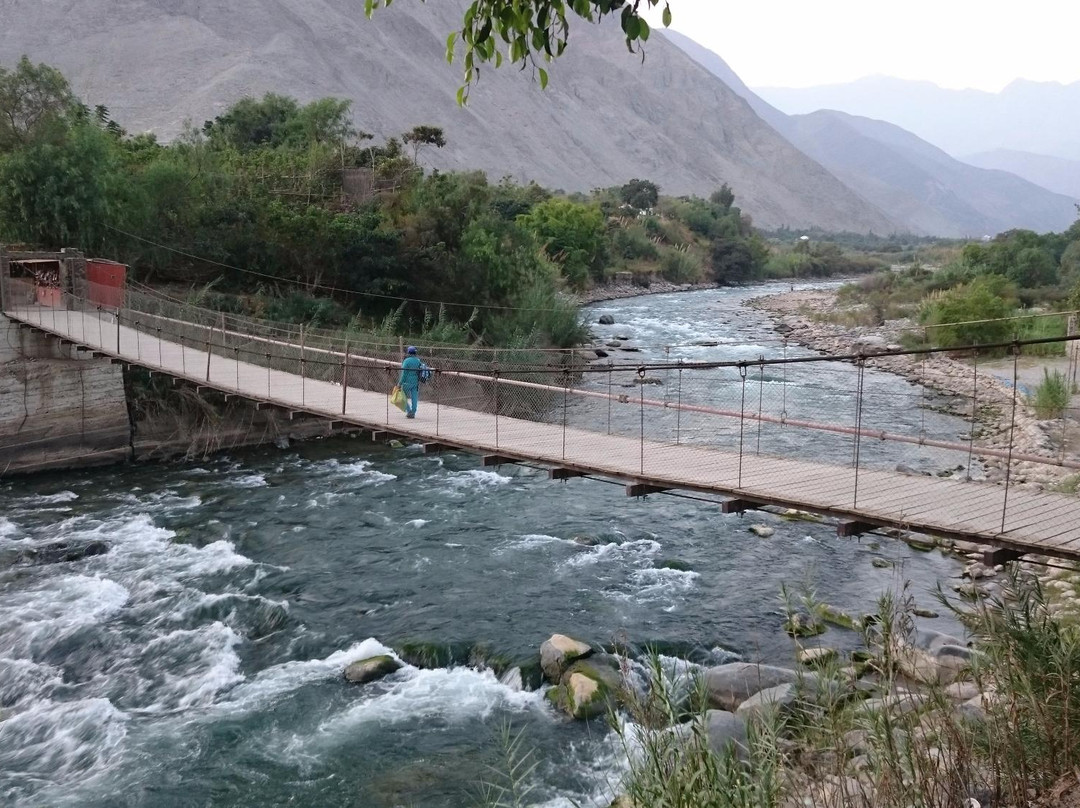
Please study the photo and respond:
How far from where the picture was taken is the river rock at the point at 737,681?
5.42 m

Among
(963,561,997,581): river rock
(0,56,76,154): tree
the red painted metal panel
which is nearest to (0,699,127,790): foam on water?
(963,561,997,581): river rock

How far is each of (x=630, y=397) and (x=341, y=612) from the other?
8.71ft

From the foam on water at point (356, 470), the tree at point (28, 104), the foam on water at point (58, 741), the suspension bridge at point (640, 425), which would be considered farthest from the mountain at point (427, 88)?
the foam on water at point (58, 741)

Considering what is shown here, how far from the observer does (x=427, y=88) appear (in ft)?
192

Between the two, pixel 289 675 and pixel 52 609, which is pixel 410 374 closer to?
pixel 289 675

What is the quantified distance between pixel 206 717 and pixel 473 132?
57.7 m

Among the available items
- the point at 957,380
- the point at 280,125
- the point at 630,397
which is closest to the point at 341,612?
the point at 630,397

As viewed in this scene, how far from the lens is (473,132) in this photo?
59750mm

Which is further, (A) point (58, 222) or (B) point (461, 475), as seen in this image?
(A) point (58, 222)

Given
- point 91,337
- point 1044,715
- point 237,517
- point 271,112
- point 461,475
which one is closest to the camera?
point 1044,715

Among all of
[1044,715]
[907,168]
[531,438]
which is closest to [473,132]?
[531,438]

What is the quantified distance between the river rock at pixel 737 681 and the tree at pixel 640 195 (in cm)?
3944

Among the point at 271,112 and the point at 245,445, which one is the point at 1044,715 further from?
the point at 271,112

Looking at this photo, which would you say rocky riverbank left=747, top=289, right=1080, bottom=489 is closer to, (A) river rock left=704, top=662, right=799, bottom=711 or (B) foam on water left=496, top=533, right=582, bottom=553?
(A) river rock left=704, top=662, right=799, bottom=711
